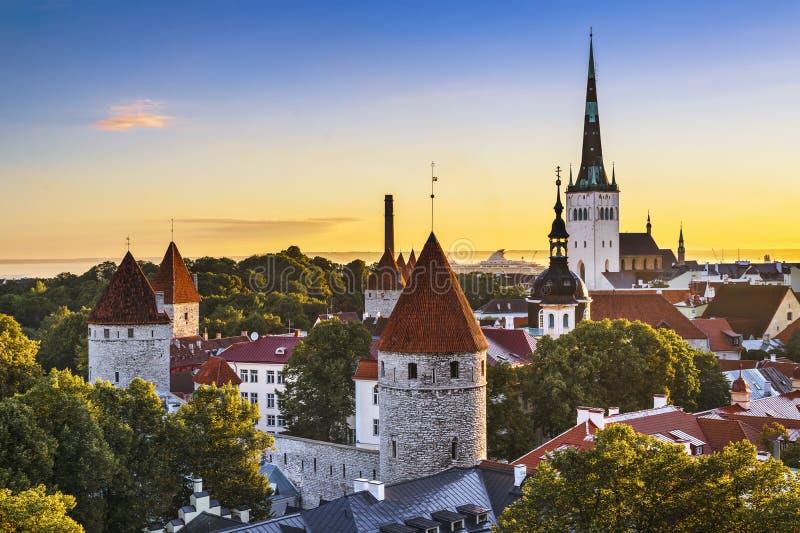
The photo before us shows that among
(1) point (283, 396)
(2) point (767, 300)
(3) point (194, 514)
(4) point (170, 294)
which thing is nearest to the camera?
(3) point (194, 514)

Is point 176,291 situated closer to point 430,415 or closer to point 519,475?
point 430,415

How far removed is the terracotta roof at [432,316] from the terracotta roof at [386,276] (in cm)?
4744

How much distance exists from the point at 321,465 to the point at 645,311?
119 ft

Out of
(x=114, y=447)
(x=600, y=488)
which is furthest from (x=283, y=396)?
(x=600, y=488)

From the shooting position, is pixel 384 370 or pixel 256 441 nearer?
pixel 384 370

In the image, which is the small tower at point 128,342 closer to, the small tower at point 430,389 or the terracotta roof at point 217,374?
the terracotta roof at point 217,374

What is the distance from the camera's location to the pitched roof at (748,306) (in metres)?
81.7

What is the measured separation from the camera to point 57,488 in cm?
2722

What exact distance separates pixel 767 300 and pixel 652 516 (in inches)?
2601

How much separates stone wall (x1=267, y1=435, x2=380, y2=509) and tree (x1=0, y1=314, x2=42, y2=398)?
979 centimetres

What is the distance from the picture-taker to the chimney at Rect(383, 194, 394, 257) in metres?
84.2

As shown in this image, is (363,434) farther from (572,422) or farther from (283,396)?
(572,422)

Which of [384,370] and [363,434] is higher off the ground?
[384,370]

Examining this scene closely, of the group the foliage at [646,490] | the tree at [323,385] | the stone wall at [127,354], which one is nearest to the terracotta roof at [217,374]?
the tree at [323,385]
